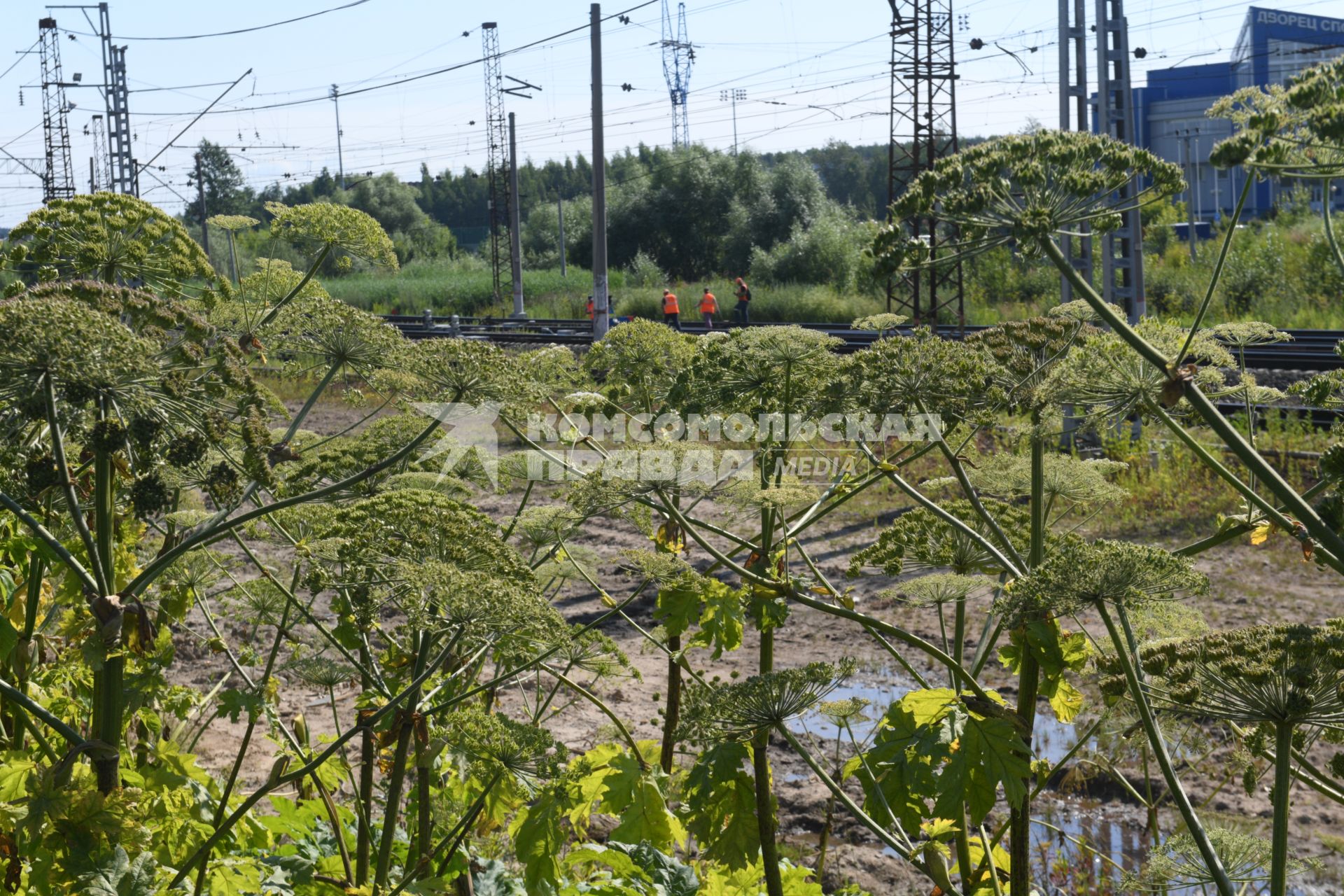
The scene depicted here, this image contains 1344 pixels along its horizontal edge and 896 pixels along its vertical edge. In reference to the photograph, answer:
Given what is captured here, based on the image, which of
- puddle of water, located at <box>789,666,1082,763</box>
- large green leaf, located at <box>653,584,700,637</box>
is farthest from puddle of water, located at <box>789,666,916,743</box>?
large green leaf, located at <box>653,584,700,637</box>

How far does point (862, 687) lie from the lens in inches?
341

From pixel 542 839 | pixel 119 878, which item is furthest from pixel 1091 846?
pixel 119 878

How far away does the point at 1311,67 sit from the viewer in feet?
8.27

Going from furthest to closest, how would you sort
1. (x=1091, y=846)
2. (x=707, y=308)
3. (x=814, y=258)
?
1. (x=814, y=258)
2. (x=707, y=308)
3. (x=1091, y=846)

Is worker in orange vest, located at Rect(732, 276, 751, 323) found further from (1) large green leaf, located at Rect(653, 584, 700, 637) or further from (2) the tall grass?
(1) large green leaf, located at Rect(653, 584, 700, 637)

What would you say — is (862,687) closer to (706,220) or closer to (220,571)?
(220,571)

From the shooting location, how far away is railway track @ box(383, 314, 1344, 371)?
2039cm

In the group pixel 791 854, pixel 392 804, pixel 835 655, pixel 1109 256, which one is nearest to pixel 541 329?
pixel 1109 256

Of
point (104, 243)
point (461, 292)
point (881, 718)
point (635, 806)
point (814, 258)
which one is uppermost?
point (814, 258)

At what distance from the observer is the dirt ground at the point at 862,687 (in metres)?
5.85

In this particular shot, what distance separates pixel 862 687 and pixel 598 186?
557 inches

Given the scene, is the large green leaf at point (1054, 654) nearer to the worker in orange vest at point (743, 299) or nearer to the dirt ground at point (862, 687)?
the dirt ground at point (862, 687)

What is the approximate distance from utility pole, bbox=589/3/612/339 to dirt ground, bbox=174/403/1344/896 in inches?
356

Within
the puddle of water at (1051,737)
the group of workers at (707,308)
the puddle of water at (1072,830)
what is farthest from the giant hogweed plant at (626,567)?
the group of workers at (707,308)
